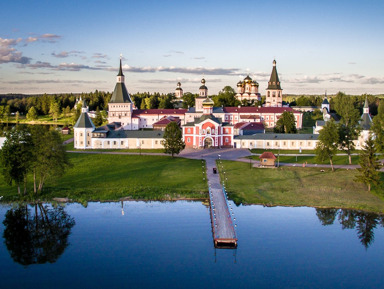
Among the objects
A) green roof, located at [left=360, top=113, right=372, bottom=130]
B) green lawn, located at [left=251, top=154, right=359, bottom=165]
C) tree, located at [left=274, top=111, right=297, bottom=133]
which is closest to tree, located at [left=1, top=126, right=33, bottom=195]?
green lawn, located at [left=251, top=154, right=359, bottom=165]

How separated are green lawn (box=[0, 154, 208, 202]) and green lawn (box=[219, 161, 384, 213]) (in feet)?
10.1

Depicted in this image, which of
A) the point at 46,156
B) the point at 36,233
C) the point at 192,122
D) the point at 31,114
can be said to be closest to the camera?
the point at 36,233

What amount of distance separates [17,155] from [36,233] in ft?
25.0

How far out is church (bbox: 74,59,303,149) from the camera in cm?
5022

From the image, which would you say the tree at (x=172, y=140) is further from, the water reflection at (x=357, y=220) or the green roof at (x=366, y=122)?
the green roof at (x=366, y=122)

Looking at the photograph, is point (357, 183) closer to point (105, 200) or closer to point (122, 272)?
point (105, 200)

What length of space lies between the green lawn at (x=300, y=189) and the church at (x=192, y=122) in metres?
14.8

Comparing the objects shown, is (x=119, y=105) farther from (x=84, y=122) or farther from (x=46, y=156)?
(x=46, y=156)

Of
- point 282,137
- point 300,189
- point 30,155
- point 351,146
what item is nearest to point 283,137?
point 282,137

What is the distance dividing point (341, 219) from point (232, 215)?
665 centimetres

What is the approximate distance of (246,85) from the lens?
88.1 metres

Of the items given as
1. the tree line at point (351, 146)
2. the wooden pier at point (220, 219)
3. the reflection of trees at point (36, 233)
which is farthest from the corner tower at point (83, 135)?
the tree line at point (351, 146)

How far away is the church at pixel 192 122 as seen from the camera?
165 feet

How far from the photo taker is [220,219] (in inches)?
872
